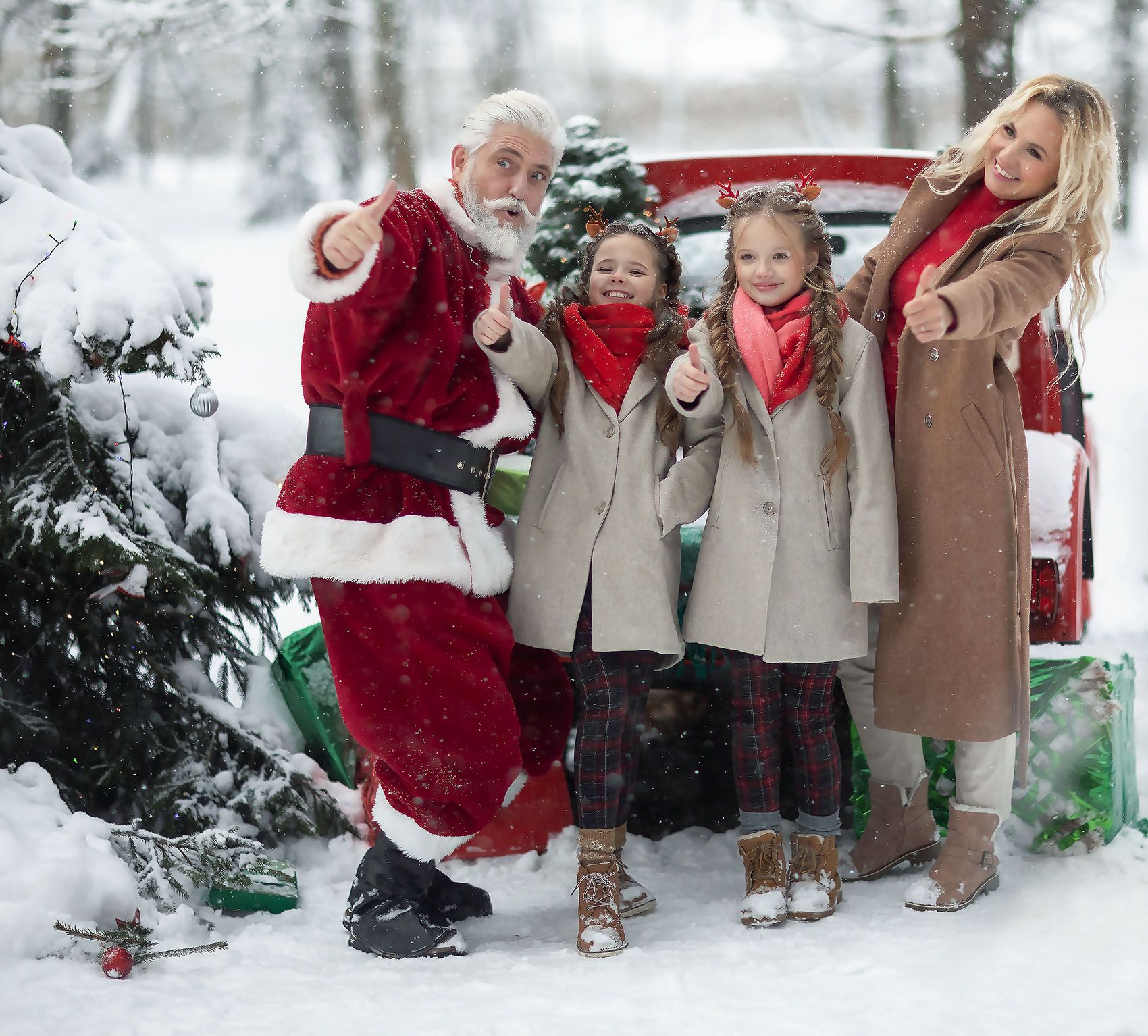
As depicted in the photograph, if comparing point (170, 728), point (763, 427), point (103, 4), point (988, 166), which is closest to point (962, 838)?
point (763, 427)

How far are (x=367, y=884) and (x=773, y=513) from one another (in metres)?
1.32

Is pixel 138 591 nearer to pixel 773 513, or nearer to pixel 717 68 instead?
pixel 773 513

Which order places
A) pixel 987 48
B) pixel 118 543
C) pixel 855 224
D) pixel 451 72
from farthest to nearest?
pixel 451 72 < pixel 987 48 < pixel 855 224 < pixel 118 543

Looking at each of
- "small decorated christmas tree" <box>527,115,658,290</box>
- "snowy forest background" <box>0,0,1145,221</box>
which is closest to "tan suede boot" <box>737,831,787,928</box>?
"small decorated christmas tree" <box>527,115,658,290</box>

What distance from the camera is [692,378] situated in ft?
8.44

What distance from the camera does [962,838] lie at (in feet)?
8.98

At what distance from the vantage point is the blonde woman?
2623 millimetres

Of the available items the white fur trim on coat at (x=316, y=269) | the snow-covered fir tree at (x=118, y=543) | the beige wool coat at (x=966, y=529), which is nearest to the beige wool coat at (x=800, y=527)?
the beige wool coat at (x=966, y=529)

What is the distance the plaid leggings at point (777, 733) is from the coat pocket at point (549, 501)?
583mm

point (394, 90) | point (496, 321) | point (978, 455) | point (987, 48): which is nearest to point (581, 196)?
point (496, 321)

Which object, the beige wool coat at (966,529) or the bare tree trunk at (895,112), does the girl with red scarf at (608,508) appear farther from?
the bare tree trunk at (895,112)

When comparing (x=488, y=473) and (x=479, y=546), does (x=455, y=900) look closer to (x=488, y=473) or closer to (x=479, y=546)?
(x=479, y=546)

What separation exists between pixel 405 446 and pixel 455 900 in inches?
46.3

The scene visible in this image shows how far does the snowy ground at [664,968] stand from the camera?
215 cm
